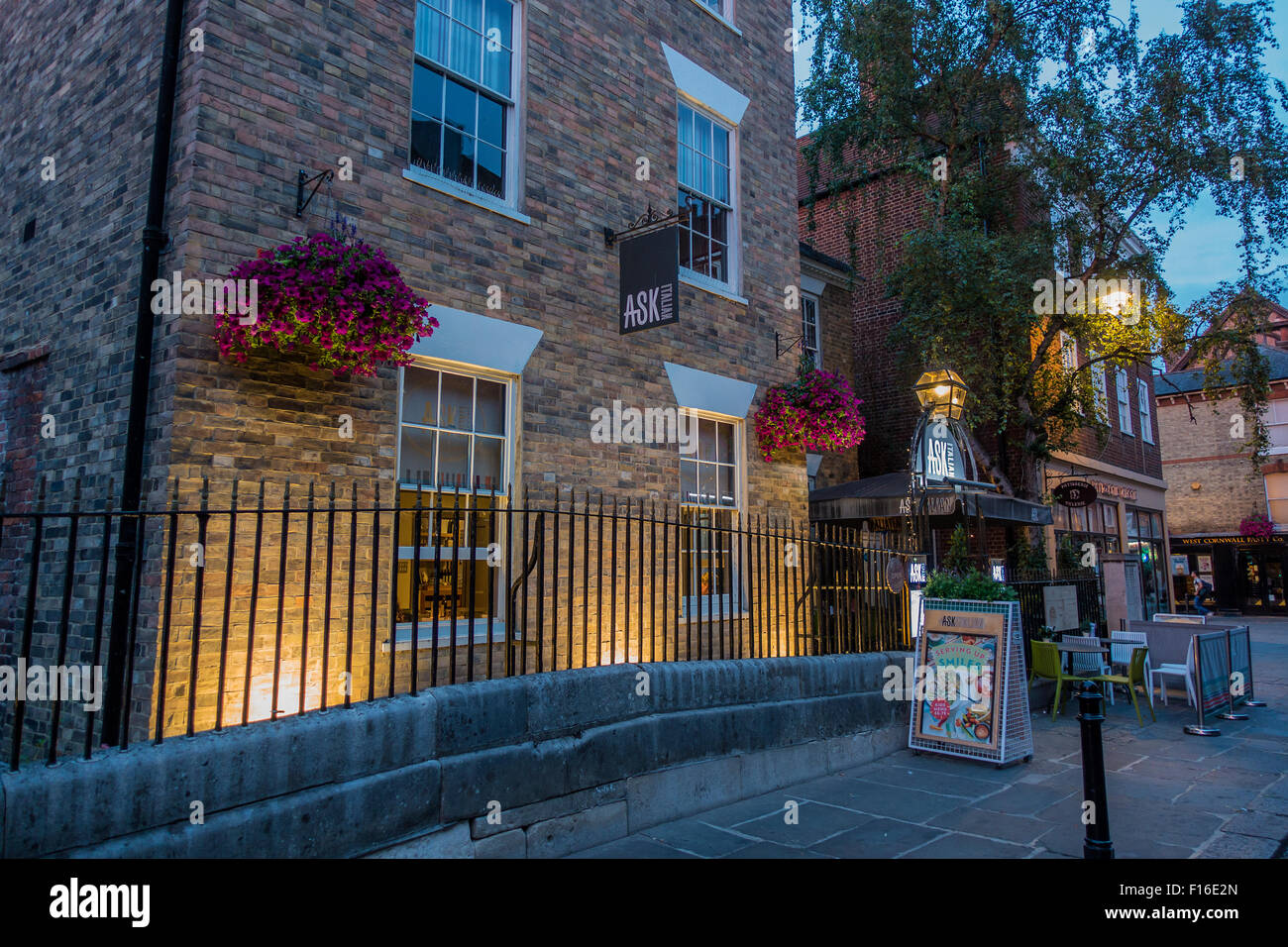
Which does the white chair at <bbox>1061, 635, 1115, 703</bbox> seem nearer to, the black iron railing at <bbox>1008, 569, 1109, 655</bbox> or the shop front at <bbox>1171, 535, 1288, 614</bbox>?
the black iron railing at <bbox>1008, 569, 1109, 655</bbox>

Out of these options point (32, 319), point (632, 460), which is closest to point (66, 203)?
point (32, 319)

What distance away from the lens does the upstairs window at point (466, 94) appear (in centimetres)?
676

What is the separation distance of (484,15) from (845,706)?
688 cm

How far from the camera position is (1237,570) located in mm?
28891

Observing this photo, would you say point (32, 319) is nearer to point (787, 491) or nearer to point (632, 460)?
point (632, 460)

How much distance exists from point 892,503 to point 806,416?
2.72 m

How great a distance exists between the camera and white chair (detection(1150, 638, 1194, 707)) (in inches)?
344

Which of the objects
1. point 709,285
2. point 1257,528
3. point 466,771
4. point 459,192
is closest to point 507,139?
point 459,192

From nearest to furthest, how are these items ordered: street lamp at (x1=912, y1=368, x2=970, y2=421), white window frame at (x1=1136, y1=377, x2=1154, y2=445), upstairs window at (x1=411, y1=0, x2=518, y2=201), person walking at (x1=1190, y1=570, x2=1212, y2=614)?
upstairs window at (x1=411, y1=0, x2=518, y2=201) → street lamp at (x1=912, y1=368, x2=970, y2=421) → white window frame at (x1=1136, y1=377, x2=1154, y2=445) → person walking at (x1=1190, y1=570, x2=1212, y2=614)

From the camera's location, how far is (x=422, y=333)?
5.48 meters

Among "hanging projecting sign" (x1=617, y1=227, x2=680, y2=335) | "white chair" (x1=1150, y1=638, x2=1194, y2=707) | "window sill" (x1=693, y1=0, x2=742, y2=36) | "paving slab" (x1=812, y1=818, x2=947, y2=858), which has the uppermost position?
"window sill" (x1=693, y1=0, x2=742, y2=36)

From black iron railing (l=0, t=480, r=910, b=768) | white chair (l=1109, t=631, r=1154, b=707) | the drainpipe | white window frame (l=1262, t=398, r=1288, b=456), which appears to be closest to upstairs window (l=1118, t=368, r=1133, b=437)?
white chair (l=1109, t=631, r=1154, b=707)

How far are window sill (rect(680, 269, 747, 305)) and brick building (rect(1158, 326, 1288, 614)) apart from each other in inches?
988

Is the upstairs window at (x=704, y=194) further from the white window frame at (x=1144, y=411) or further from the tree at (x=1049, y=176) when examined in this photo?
the white window frame at (x=1144, y=411)
